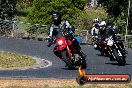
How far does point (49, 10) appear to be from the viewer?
42.1 meters

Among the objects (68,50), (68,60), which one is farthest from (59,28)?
(68,60)

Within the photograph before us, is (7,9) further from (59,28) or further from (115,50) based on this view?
(59,28)

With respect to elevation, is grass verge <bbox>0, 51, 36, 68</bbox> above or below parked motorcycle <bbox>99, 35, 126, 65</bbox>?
below

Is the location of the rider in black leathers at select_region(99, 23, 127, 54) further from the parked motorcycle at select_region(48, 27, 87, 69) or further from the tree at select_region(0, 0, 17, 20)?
the tree at select_region(0, 0, 17, 20)

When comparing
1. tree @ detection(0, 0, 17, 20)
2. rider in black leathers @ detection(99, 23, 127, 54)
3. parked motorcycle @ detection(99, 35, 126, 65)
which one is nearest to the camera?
parked motorcycle @ detection(99, 35, 126, 65)

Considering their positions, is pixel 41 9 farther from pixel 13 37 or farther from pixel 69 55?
pixel 69 55

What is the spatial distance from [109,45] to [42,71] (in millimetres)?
3997

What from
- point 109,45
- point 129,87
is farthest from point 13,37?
point 129,87

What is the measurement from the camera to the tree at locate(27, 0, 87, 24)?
4216 cm

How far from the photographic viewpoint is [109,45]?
21.1 metres

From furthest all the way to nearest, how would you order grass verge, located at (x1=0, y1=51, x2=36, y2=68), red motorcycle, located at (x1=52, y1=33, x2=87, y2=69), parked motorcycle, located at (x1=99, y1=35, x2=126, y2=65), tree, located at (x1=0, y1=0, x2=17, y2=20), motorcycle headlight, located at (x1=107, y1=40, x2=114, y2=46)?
1. tree, located at (x1=0, y1=0, x2=17, y2=20)
2. motorcycle headlight, located at (x1=107, y1=40, x2=114, y2=46)
3. parked motorcycle, located at (x1=99, y1=35, x2=126, y2=65)
4. grass verge, located at (x1=0, y1=51, x2=36, y2=68)
5. red motorcycle, located at (x1=52, y1=33, x2=87, y2=69)

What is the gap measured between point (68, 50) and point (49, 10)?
78.8 feet

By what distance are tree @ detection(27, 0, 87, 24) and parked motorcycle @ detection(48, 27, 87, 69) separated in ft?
77.1

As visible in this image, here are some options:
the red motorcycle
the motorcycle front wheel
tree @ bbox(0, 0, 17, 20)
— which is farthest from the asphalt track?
tree @ bbox(0, 0, 17, 20)
